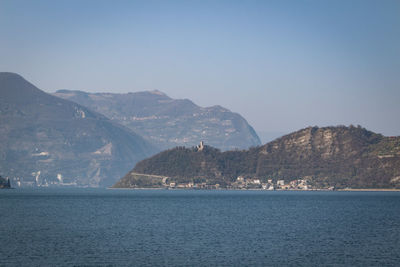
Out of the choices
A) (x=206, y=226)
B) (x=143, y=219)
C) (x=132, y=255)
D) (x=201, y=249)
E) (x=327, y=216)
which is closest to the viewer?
(x=132, y=255)

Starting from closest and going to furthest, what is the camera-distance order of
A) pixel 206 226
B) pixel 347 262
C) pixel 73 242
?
pixel 347 262
pixel 73 242
pixel 206 226

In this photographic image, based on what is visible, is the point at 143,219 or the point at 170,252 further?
the point at 143,219

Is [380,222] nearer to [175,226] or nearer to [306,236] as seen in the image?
[306,236]

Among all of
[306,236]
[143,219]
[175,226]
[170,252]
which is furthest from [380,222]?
[170,252]

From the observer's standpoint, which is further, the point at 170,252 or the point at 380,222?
the point at 380,222

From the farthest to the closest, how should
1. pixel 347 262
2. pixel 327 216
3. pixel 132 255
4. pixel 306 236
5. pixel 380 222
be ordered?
pixel 327 216
pixel 380 222
pixel 306 236
pixel 132 255
pixel 347 262

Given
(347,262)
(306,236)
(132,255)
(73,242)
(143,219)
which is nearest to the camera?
(347,262)

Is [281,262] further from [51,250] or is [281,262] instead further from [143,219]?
[143,219]

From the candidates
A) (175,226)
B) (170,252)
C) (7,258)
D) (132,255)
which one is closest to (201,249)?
(170,252)
